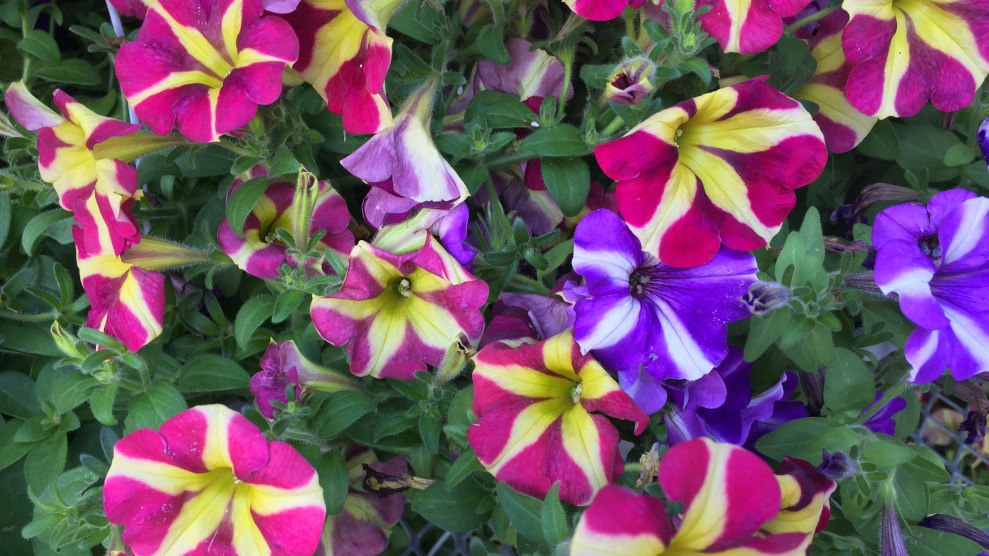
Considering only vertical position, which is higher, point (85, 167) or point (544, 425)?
point (85, 167)

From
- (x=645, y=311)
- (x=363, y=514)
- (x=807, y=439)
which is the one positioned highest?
(x=645, y=311)

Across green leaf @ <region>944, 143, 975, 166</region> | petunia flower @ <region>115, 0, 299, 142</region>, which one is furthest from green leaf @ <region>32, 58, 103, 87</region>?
green leaf @ <region>944, 143, 975, 166</region>

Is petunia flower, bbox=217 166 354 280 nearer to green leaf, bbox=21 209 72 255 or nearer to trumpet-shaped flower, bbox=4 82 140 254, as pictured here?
trumpet-shaped flower, bbox=4 82 140 254

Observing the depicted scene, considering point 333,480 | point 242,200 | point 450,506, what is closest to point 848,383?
point 450,506

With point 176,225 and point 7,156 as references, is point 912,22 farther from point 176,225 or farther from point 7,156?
point 7,156

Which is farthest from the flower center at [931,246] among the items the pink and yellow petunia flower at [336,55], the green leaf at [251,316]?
the green leaf at [251,316]

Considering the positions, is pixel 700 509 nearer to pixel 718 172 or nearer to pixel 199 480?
pixel 718 172

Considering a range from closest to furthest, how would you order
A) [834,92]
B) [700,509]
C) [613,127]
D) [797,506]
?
1. [700,509]
2. [797,506]
3. [613,127]
4. [834,92]
